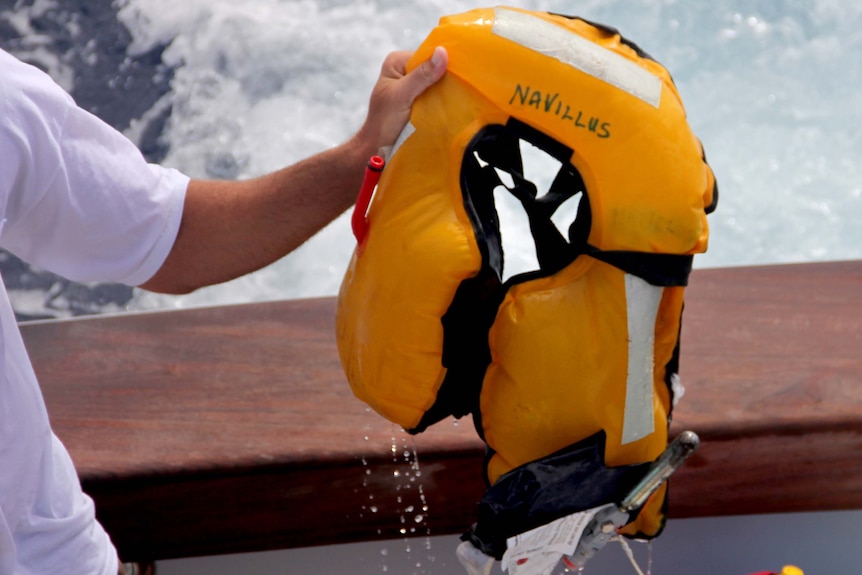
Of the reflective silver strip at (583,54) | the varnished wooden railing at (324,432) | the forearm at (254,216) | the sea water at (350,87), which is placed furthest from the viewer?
the sea water at (350,87)

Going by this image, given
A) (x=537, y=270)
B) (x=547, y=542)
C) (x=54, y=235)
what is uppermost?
(x=537, y=270)

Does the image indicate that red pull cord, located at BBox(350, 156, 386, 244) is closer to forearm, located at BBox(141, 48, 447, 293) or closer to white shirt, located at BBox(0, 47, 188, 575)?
forearm, located at BBox(141, 48, 447, 293)

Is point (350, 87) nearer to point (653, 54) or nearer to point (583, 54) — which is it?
point (653, 54)

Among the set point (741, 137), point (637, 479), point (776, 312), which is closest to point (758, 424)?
point (776, 312)

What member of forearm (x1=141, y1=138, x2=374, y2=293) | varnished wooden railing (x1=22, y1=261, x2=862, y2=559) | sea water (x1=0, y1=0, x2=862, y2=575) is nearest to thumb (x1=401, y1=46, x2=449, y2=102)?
forearm (x1=141, y1=138, x2=374, y2=293)

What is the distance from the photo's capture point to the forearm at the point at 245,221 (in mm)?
872

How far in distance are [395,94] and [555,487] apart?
34cm

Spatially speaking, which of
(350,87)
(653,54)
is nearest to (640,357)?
(350,87)

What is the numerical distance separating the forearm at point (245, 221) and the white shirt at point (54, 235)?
2 cm

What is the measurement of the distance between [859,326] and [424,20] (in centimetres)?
218

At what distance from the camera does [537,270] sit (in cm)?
76

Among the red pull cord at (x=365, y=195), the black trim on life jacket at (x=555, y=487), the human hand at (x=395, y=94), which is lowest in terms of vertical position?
the black trim on life jacket at (x=555, y=487)

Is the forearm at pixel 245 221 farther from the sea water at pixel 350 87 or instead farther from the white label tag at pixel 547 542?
the sea water at pixel 350 87

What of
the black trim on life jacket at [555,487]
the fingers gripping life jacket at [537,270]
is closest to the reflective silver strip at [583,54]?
the fingers gripping life jacket at [537,270]
